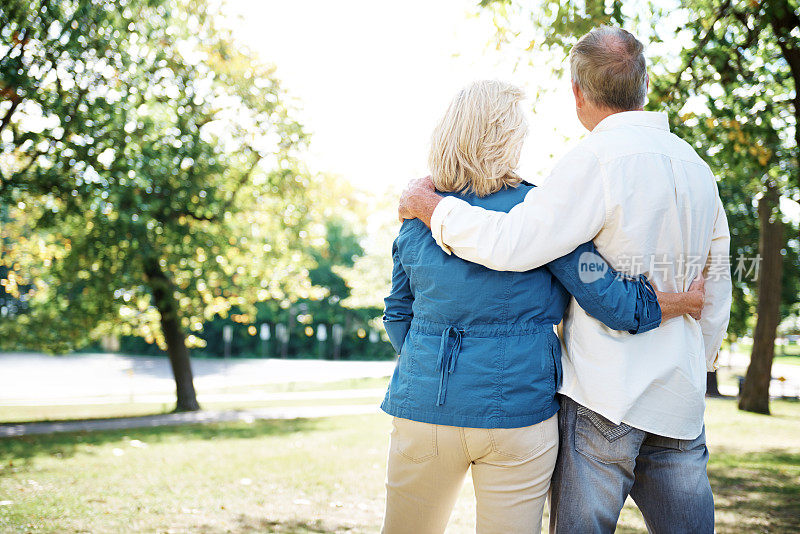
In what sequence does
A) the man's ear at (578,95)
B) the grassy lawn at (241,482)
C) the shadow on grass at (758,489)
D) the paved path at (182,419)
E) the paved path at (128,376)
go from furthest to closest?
the paved path at (128,376), the paved path at (182,419), the shadow on grass at (758,489), the grassy lawn at (241,482), the man's ear at (578,95)

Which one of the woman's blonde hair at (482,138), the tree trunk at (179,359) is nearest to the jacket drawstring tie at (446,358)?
the woman's blonde hair at (482,138)

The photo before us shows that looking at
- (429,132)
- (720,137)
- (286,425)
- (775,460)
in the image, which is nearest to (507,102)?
(429,132)

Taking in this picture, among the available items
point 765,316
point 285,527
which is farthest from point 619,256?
point 765,316

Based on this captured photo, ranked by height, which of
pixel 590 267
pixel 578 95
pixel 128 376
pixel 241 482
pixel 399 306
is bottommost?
pixel 128 376

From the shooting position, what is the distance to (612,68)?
2193mm

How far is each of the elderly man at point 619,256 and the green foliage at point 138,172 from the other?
674 centimetres

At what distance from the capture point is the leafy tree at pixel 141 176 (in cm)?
967

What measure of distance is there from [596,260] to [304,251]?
48.9 feet

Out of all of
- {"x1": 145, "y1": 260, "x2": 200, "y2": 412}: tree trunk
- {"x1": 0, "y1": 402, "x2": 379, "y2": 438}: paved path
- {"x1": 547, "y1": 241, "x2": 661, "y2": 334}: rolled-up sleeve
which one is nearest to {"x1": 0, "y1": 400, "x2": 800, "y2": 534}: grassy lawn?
{"x1": 0, "y1": 402, "x2": 379, "y2": 438}: paved path

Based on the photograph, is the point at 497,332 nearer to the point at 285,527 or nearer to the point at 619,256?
the point at 619,256

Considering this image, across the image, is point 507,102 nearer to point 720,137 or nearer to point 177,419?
point 720,137

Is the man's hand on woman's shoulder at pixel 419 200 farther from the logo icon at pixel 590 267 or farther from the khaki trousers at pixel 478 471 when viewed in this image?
the khaki trousers at pixel 478 471

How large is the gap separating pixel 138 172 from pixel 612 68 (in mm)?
10310

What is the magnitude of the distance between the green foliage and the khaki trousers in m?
6.95
